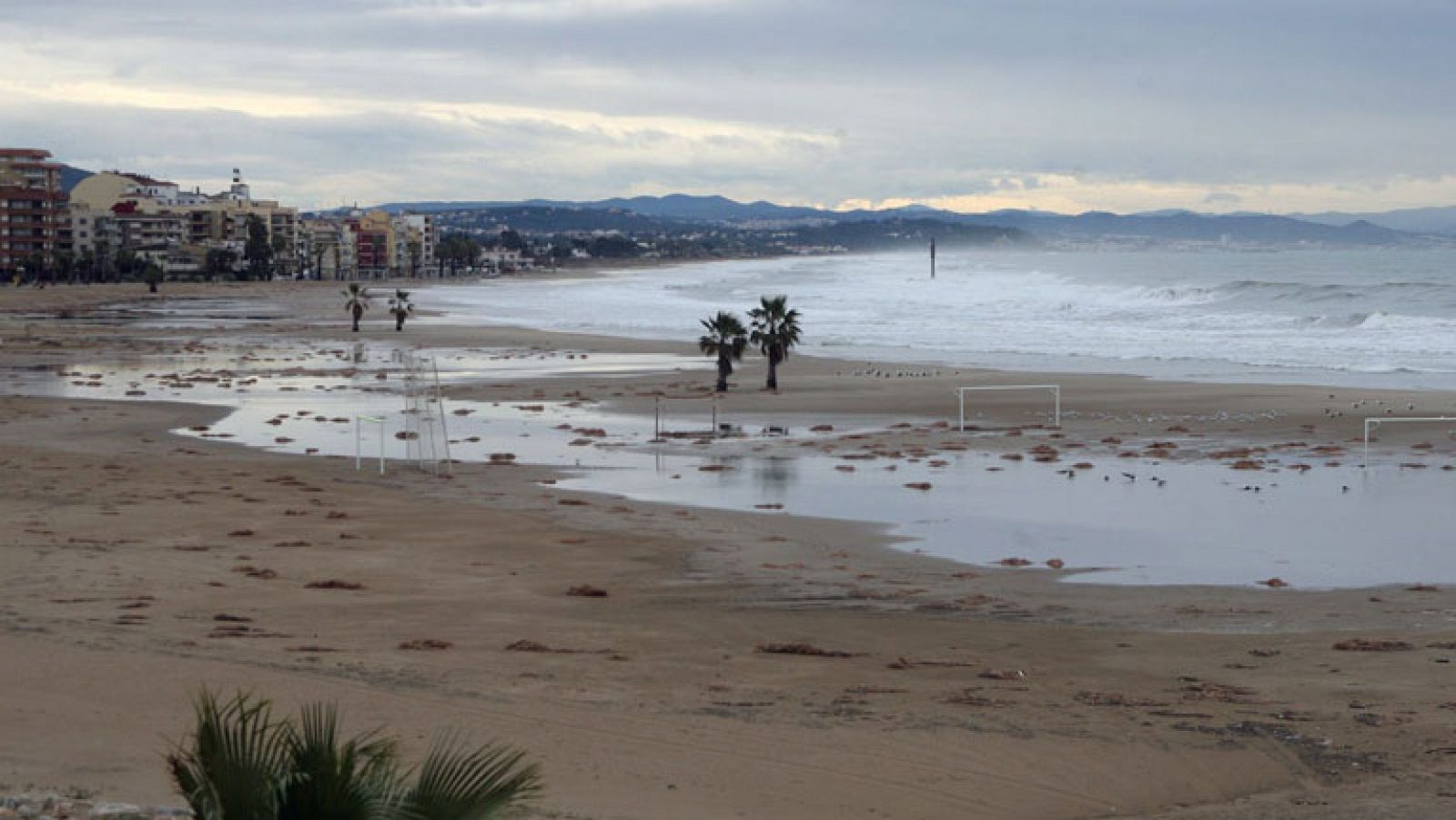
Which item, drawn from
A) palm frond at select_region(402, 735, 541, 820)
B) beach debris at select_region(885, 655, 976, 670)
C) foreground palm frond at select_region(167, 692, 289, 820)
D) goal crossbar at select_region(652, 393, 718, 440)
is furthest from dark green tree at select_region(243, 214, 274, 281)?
palm frond at select_region(402, 735, 541, 820)

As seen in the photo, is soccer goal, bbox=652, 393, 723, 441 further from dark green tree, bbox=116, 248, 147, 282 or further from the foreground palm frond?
dark green tree, bbox=116, 248, 147, 282

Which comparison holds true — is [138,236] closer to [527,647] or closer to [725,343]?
[725,343]

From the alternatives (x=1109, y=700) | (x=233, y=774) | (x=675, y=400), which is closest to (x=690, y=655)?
(x=1109, y=700)

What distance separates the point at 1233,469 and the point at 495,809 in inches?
869

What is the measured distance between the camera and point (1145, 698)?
11.6m

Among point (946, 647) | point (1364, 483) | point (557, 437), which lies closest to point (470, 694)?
point (946, 647)

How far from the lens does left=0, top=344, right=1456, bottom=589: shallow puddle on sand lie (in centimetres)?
1802

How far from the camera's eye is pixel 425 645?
1298cm

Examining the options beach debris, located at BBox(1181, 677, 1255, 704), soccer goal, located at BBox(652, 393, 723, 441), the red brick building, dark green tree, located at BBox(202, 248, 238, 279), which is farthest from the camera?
dark green tree, located at BBox(202, 248, 238, 279)

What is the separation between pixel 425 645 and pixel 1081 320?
6598 centimetres

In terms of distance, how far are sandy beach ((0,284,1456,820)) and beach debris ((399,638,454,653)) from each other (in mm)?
47

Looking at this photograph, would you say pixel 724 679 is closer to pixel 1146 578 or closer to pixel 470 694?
pixel 470 694

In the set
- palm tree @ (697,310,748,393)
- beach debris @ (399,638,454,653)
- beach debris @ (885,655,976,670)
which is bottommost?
beach debris @ (885,655,976,670)

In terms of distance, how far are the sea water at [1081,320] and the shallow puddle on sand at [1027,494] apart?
1726 cm
